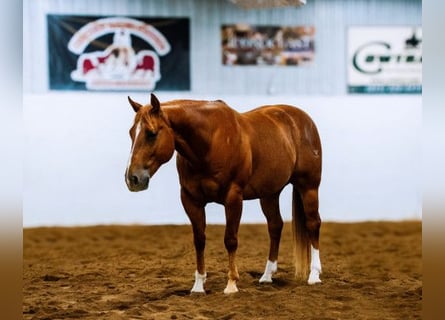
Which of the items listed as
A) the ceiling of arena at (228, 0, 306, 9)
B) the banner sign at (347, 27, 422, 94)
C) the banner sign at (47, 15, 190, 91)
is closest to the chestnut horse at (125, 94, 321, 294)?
the ceiling of arena at (228, 0, 306, 9)

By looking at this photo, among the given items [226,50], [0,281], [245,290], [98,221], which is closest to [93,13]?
[226,50]

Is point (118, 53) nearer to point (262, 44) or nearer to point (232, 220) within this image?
point (262, 44)

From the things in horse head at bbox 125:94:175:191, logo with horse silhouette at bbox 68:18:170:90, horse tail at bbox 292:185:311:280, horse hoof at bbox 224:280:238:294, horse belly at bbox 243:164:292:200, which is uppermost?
logo with horse silhouette at bbox 68:18:170:90

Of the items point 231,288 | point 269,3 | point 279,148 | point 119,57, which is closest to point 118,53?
point 119,57

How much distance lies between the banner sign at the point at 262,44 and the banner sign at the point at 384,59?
0.69 m

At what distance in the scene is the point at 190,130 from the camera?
9.93 feet

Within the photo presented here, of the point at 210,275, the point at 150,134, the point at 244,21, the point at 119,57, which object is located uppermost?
the point at 244,21

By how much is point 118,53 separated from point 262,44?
1793 mm

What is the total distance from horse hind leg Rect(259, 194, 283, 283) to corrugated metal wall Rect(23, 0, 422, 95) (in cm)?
339

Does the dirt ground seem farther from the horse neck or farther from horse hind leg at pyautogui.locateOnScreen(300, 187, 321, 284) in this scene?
the horse neck

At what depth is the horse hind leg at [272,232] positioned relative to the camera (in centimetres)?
364

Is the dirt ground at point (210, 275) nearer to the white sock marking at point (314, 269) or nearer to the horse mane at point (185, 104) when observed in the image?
the white sock marking at point (314, 269)

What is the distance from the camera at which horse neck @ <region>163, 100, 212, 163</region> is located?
9.82ft

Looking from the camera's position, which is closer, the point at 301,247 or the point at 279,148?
the point at 279,148
